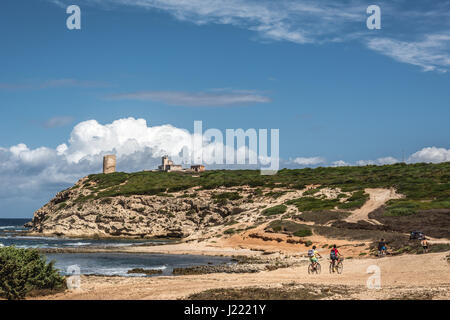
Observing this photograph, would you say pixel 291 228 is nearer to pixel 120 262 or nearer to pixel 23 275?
pixel 120 262

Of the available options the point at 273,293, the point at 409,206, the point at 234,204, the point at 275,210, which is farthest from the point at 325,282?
the point at 234,204

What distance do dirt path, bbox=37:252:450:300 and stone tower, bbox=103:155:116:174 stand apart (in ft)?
366

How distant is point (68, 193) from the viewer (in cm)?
11325

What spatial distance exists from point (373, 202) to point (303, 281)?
45.4m

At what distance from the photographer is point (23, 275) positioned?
2434cm

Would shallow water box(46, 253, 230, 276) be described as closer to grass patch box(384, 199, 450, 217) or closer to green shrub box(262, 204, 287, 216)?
green shrub box(262, 204, 287, 216)

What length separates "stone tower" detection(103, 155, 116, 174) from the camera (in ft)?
461

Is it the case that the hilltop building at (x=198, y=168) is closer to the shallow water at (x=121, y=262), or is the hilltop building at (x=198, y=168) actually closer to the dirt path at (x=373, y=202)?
the dirt path at (x=373, y=202)

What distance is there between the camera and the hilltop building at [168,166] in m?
150

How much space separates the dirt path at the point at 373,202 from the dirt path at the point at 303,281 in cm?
2831

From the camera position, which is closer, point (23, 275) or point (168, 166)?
point (23, 275)

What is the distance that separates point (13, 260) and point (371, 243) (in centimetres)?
3441

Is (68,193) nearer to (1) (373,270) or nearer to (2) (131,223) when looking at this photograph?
(2) (131,223)
